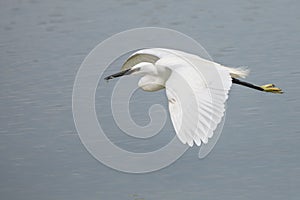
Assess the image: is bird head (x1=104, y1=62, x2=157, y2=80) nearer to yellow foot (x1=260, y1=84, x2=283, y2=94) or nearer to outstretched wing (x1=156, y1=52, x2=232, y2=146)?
outstretched wing (x1=156, y1=52, x2=232, y2=146)

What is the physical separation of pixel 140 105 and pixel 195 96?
1539 mm

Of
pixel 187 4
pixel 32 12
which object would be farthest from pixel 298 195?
pixel 32 12

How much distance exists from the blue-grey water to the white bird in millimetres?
436

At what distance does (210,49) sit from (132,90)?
0.61 meters

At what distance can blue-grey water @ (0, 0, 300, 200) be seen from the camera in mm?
3896

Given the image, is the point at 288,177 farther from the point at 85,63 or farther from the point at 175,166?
the point at 85,63

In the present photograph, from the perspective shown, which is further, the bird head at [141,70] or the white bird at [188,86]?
the bird head at [141,70]

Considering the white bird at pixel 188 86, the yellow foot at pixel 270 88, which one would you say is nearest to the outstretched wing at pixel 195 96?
the white bird at pixel 188 86

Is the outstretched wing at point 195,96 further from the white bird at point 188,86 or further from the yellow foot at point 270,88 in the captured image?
the yellow foot at point 270,88

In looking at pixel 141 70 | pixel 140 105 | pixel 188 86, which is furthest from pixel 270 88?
pixel 188 86

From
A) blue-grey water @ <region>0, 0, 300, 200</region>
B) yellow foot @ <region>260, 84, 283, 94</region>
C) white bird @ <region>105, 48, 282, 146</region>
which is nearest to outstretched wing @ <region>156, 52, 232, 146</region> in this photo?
white bird @ <region>105, 48, 282, 146</region>

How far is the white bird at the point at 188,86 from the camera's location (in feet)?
9.77

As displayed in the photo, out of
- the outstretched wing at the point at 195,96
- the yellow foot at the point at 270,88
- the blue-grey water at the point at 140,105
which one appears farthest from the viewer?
the yellow foot at the point at 270,88

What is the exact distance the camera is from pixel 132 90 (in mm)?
4723
